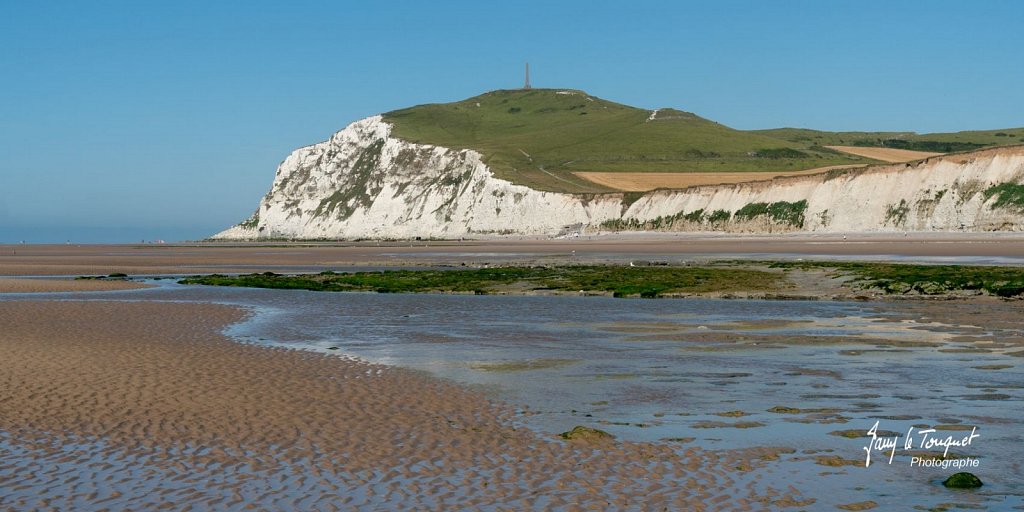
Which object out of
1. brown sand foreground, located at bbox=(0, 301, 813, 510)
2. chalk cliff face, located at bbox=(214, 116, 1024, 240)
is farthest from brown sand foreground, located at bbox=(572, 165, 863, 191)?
brown sand foreground, located at bbox=(0, 301, 813, 510)

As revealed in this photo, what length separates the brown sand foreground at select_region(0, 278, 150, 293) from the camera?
37.4 meters

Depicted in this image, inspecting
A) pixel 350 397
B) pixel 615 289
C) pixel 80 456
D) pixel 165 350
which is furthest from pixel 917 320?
pixel 80 456

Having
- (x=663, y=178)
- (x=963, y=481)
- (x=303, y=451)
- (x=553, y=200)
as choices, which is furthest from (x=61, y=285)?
(x=663, y=178)

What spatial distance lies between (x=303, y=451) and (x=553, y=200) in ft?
388

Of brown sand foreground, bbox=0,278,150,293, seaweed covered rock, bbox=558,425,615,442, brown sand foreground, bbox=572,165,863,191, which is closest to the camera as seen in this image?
seaweed covered rock, bbox=558,425,615,442

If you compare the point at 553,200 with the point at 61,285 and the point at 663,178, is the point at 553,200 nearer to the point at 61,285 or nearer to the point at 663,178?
the point at 663,178

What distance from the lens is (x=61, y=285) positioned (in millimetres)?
39875

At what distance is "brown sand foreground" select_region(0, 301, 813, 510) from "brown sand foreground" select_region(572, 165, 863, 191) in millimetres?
129033

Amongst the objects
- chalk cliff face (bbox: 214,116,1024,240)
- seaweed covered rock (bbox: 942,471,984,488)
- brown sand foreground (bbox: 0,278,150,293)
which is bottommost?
seaweed covered rock (bbox: 942,471,984,488)

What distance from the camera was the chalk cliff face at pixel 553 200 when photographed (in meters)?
76.0

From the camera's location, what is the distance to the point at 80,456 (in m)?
10.4

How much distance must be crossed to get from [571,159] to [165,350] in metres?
163

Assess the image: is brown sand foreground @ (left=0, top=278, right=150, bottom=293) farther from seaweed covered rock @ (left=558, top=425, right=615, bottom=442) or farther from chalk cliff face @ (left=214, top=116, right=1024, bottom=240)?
chalk cliff face @ (left=214, top=116, right=1024, bottom=240)

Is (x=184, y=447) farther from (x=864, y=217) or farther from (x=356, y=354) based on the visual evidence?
(x=864, y=217)
